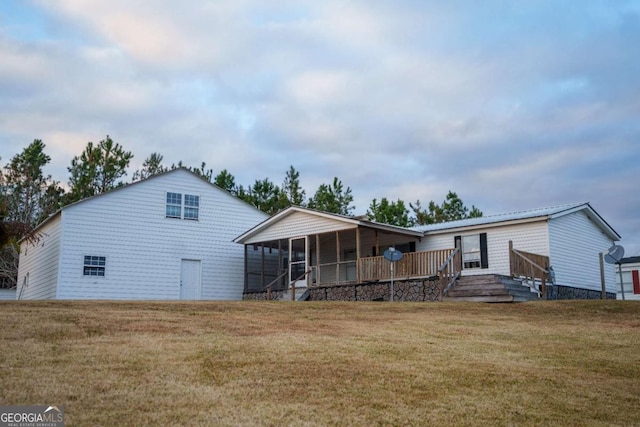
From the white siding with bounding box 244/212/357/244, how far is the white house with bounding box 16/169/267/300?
189 cm

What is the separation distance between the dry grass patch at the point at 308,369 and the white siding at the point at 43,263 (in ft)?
41.3

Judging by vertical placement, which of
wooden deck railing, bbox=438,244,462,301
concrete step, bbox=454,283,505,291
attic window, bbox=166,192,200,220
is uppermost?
attic window, bbox=166,192,200,220

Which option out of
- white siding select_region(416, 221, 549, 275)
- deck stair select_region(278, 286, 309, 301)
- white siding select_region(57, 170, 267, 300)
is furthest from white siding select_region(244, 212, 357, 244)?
white siding select_region(416, 221, 549, 275)

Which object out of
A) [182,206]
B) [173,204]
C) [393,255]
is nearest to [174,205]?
[173,204]

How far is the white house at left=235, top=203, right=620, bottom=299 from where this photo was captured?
A: 23.4 m

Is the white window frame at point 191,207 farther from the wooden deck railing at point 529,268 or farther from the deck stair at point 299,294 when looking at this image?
the wooden deck railing at point 529,268

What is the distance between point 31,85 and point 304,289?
13206 millimetres

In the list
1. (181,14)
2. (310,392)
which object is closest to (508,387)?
(310,392)

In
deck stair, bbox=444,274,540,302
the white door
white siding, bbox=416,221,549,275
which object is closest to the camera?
deck stair, bbox=444,274,540,302

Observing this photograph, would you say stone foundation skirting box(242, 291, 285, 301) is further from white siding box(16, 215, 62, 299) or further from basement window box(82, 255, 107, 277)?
white siding box(16, 215, 62, 299)

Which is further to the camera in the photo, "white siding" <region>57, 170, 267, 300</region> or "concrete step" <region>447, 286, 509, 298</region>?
"white siding" <region>57, 170, 267, 300</region>

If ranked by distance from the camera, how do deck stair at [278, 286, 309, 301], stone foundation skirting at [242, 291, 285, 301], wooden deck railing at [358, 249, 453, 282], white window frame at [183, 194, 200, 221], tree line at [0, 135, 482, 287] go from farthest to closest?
tree line at [0, 135, 482, 287] < white window frame at [183, 194, 200, 221] < stone foundation skirting at [242, 291, 285, 301] < deck stair at [278, 286, 309, 301] < wooden deck railing at [358, 249, 453, 282]

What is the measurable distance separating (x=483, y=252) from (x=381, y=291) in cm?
439

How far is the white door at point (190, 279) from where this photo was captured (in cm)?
2775
